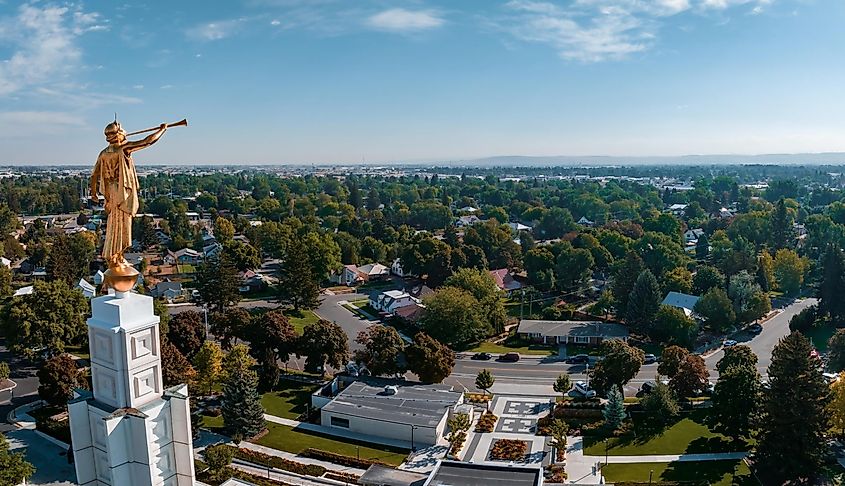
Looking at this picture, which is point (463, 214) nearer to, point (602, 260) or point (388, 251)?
point (388, 251)

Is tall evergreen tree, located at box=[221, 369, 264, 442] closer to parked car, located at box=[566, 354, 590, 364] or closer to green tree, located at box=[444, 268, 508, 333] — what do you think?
green tree, located at box=[444, 268, 508, 333]

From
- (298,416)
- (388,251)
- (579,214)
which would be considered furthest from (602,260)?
(579,214)

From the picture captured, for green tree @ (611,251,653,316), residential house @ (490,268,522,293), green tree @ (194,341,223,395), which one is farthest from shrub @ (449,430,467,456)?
residential house @ (490,268,522,293)

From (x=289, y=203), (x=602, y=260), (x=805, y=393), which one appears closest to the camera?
(x=805, y=393)

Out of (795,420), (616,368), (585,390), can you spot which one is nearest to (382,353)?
(585,390)

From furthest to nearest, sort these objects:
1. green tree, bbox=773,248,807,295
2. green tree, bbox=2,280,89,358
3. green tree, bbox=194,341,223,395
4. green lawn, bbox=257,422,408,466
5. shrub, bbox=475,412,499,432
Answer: green tree, bbox=773,248,807,295 → green tree, bbox=2,280,89,358 → green tree, bbox=194,341,223,395 → shrub, bbox=475,412,499,432 → green lawn, bbox=257,422,408,466

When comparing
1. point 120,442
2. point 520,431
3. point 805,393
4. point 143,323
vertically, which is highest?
point 143,323
